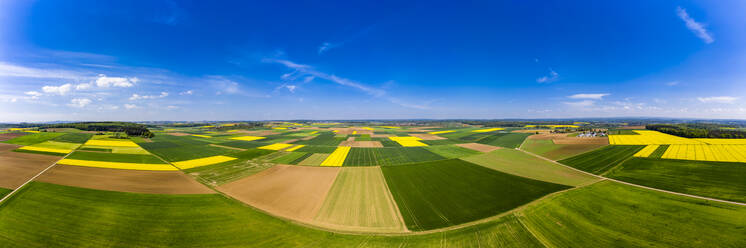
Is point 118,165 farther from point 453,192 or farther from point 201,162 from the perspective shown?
point 453,192

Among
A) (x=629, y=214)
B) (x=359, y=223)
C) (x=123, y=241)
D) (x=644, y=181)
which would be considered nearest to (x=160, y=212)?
(x=123, y=241)

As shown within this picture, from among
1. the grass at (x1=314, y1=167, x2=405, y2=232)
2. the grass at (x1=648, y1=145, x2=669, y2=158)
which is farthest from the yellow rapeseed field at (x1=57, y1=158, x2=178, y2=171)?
the grass at (x1=648, y1=145, x2=669, y2=158)

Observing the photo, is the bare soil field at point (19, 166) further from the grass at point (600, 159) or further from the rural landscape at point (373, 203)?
the grass at point (600, 159)

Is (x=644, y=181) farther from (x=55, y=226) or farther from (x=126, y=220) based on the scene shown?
(x=55, y=226)

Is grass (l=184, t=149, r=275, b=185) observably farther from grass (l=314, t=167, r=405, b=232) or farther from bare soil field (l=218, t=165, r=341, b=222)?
grass (l=314, t=167, r=405, b=232)

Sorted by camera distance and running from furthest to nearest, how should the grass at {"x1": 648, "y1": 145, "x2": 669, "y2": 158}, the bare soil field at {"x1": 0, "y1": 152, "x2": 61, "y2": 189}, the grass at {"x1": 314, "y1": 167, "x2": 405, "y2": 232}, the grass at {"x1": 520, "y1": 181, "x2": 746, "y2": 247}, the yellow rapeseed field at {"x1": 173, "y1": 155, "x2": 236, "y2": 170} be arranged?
1. the grass at {"x1": 648, "y1": 145, "x2": 669, "y2": 158}
2. the yellow rapeseed field at {"x1": 173, "y1": 155, "x2": 236, "y2": 170}
3. the bare soil field at {"x1": 0, "y1": 152, "x2": 61, "y2": 189}
4. the grass at {"x1": 314, "y1": 167, "x2": 405, "y2": 232}
5. the grass at {"x1": 520, "y1": 181, "x2": 746, "y2": 247}

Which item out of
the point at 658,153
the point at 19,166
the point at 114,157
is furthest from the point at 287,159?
the point at 658,153

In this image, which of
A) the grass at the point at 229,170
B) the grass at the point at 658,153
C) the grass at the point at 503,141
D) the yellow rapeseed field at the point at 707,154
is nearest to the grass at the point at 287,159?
the grass at the point at 229,170
